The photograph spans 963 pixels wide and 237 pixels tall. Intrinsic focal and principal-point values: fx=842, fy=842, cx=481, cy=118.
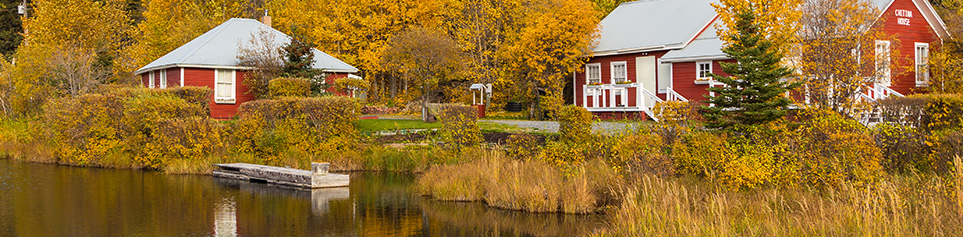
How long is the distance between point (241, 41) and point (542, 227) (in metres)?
26.7

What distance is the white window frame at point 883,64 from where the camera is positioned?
86.2ft

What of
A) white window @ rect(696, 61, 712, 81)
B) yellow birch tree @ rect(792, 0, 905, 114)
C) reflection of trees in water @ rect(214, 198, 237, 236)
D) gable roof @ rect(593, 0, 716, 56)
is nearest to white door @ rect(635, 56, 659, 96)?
gable roof @ rect(593, 0, 716, 56)

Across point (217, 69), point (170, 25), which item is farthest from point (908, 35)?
point (170, 25)

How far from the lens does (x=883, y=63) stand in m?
25.6

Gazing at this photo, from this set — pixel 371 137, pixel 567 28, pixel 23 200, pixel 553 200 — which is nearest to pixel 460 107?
pixel 371 137

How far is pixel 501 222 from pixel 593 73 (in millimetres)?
23935

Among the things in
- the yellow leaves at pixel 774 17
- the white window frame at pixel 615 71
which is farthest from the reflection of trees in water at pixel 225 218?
the white window frame at pixel 615 71

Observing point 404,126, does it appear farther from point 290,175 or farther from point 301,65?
point 290,175

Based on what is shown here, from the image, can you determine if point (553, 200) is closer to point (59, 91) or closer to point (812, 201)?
point (812, 201)

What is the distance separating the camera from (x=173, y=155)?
23.7 meters

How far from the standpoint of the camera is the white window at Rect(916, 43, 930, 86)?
31.0m

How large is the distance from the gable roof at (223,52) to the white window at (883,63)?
68.8 feet

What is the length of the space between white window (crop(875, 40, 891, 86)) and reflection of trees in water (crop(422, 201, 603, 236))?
1511 centimetres

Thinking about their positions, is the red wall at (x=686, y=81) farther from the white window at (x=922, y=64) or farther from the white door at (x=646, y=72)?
the white window at (x=922, y=64)
